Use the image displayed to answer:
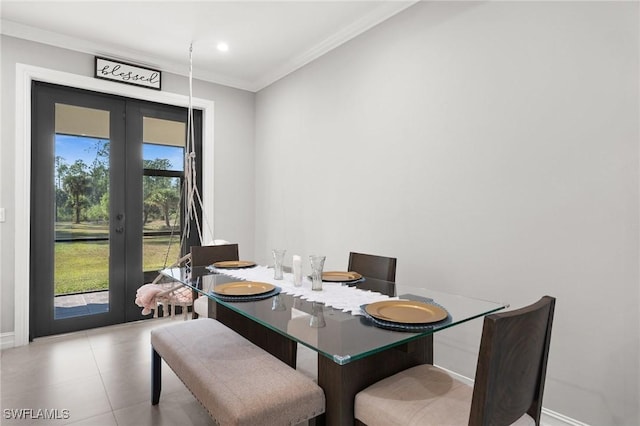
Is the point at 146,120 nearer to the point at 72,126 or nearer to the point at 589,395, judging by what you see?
the point at 72,126

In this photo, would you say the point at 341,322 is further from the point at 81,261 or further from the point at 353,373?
the point at 81,261

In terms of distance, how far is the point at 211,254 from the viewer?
9.38ft

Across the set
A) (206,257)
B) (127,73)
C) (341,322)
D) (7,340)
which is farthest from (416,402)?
(127,73)

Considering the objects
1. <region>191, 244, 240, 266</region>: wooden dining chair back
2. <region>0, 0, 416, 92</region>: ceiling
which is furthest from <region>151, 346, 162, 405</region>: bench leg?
<region>0, 0, 416, 92</region>: ceiling

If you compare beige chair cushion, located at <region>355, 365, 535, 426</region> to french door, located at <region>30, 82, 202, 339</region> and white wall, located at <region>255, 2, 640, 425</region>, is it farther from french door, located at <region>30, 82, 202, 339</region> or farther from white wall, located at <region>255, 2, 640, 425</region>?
french door, located at <region>30, 82, 202, 339</region>

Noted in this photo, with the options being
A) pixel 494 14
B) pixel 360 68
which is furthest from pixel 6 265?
pixel 494 14

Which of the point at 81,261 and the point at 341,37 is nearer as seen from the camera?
the point at 341,37

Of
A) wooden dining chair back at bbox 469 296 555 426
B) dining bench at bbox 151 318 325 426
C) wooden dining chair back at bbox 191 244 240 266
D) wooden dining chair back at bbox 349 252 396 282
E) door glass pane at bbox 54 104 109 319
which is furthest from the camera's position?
door glass pane at bbox 54 104 109 319

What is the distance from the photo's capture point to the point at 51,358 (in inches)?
109

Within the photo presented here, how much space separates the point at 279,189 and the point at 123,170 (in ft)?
5.19

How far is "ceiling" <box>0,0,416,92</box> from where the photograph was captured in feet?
8.79

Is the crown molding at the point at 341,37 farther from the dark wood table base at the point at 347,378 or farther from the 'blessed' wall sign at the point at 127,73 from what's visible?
the dark wood table base at the point at 347,378

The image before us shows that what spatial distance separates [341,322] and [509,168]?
4.48 feet

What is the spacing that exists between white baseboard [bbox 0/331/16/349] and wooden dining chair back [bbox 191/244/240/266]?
1.74m
